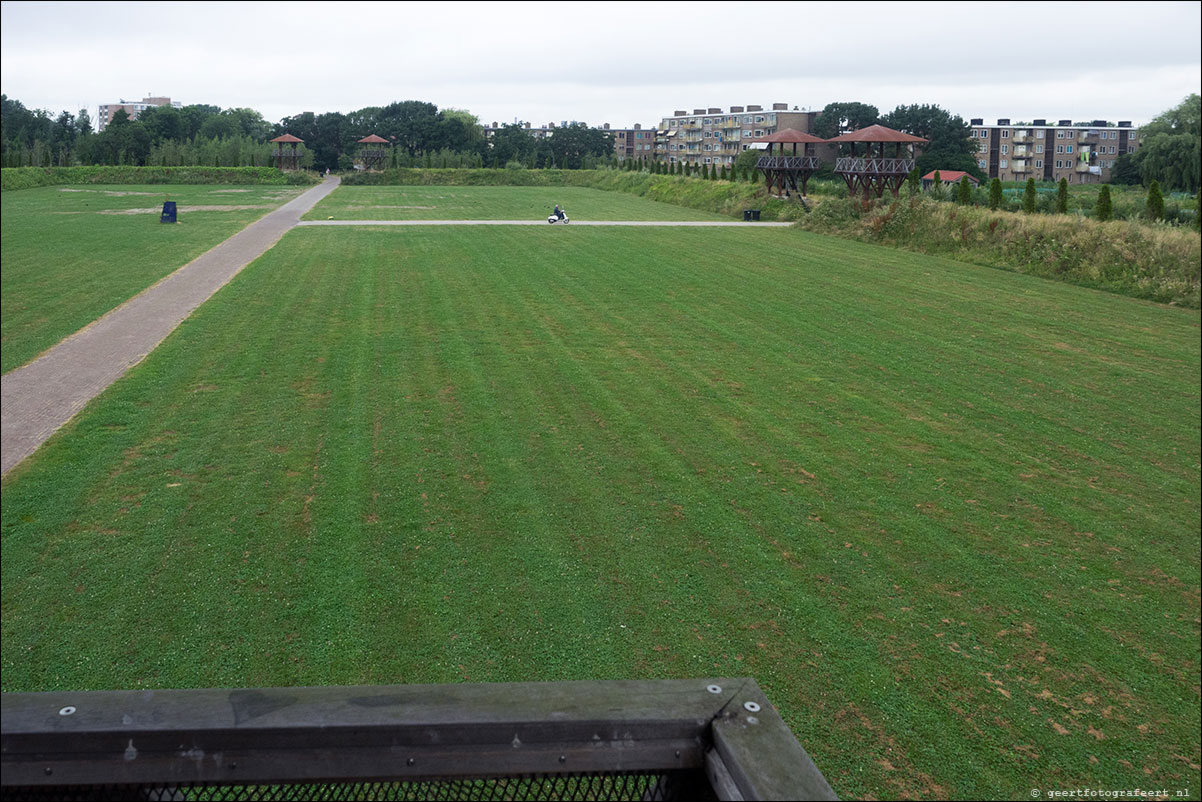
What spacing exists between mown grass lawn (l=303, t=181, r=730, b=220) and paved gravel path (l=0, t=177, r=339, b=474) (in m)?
15.8

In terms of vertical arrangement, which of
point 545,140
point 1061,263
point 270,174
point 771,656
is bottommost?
point 771,656

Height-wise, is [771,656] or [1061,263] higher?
[1061,263]

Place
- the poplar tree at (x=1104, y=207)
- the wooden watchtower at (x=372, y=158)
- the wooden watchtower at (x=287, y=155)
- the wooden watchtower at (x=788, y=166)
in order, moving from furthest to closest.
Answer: the wooden watchtower at (x=372, y=158) < the wooden watchtower at (x=287, y=155) < the wooden watchtower at (x=788, y=166) < the poplar tree at (x=1104, y=207)

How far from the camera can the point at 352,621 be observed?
6.45 m

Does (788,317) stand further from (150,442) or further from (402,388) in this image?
(150,442)

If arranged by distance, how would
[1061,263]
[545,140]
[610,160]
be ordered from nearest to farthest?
[1061,263] → [610,160] → [545,140]

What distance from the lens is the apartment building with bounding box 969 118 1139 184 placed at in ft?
311

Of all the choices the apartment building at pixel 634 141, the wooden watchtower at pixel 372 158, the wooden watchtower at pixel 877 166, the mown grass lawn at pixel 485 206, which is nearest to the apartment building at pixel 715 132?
the apartment building at pixel 634 141

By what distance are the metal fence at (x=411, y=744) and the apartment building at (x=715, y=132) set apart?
10874cm

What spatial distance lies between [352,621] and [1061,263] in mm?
22238

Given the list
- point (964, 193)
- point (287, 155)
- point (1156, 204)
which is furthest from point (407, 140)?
point (1156, 204)

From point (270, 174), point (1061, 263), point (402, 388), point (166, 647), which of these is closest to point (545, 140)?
point (270, 174)

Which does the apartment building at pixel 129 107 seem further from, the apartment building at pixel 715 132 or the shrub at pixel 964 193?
the apartment building at pixel 715 132

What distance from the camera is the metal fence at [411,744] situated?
1887mm
